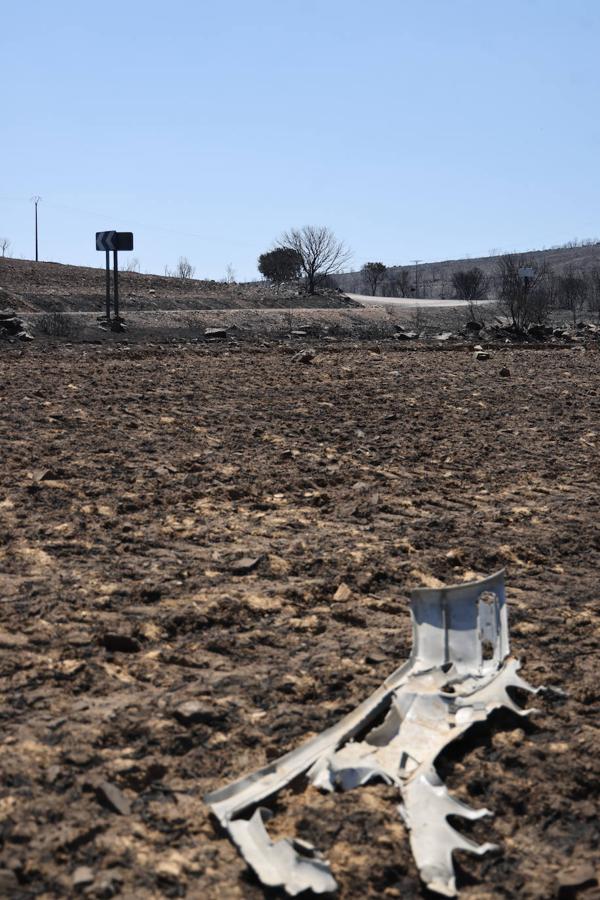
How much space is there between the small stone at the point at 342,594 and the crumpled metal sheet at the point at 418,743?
63cm

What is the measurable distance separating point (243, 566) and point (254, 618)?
533 millimetres

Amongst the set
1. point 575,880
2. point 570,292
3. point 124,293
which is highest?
point 570,292

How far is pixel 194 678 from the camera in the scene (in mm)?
3156

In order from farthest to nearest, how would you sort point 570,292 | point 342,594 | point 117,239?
point 570,292
point 117,239
point 342,594

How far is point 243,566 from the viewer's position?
418cm

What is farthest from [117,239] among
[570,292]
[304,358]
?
[570,292]

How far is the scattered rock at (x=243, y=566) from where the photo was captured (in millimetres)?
4148

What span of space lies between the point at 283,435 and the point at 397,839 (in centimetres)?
468

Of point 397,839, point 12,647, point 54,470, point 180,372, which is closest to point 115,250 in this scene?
point 180,372

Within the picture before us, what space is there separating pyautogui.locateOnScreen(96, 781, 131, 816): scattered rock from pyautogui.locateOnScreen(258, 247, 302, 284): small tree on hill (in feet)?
123

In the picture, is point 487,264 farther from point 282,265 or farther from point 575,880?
point 575,880

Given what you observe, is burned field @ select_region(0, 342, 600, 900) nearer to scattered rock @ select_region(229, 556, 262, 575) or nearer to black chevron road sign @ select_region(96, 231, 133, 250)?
scattered rock @ select_region(229, 556, 262, 575)

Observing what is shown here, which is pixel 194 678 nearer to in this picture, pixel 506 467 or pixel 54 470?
pixel 54 470

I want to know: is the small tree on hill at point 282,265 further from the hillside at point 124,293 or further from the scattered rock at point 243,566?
the scattered rock at point 243,566
